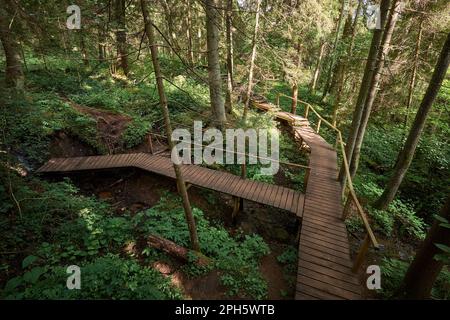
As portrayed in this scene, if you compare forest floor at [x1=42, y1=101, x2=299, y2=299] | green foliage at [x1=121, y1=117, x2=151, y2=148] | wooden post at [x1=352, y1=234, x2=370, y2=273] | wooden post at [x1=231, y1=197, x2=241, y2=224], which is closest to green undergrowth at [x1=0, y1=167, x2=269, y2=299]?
forest floor at [x1=42, y1=101, x2=299, y2=299]

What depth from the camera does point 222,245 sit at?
267 inches

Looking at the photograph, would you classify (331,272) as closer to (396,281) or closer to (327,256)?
(327,256)

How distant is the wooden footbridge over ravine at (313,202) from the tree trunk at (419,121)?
1302mm

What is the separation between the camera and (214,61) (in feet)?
34.4

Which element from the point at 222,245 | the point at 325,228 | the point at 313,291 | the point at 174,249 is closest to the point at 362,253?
the point at 313,291

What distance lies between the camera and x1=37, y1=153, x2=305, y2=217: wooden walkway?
775cm

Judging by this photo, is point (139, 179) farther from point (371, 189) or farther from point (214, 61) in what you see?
point (371, 189)

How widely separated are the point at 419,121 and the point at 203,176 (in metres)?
7.09

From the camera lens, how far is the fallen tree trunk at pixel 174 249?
19.8 feet

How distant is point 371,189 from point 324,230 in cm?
504

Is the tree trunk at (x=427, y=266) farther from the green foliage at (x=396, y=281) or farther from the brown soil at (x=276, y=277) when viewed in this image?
the brown soil at (x=276, y=277)

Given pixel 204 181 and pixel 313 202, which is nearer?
pixel 313 202

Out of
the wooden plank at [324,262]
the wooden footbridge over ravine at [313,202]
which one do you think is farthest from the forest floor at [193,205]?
the wooden plank at [324,262]

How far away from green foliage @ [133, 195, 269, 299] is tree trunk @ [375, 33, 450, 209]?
5.13 metres
